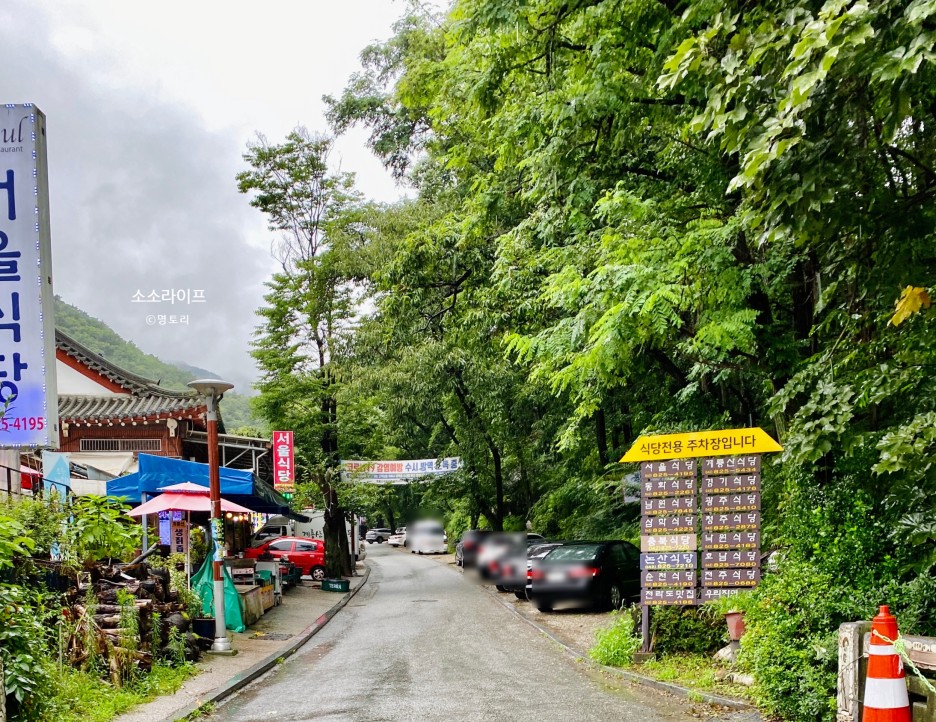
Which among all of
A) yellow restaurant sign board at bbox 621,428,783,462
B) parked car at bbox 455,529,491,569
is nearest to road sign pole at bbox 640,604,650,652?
yellow restaurant sign board at bbox 621,428,783,462

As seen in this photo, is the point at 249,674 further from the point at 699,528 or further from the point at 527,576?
the point at 527,576

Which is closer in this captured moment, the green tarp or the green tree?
the green tarp

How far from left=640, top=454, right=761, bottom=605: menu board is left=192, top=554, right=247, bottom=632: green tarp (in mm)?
7120

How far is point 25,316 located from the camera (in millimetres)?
9781

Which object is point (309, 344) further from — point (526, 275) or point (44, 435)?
point (44, 435)

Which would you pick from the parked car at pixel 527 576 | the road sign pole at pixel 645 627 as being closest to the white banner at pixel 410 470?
the parked car at pixel 527 576

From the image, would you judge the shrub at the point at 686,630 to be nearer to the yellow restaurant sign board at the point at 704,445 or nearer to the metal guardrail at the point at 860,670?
the yellow restaurant sign board at the point at 704,445

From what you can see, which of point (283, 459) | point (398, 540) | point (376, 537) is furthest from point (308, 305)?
point (376, 537)

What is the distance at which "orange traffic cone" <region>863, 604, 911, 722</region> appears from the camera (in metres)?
5.66

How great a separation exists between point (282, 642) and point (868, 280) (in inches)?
477

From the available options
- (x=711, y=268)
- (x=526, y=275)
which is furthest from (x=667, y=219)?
(x=526, y=275)

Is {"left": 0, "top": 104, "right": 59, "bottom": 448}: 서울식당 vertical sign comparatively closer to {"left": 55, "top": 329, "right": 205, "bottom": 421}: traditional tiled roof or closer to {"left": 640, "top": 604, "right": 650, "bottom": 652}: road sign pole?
{"left": 640, "top": 604, "right": 650, "bottom": 652}: road sign pole

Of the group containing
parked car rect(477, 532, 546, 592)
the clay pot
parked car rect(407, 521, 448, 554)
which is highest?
the clay pot

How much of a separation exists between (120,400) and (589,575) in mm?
15196
